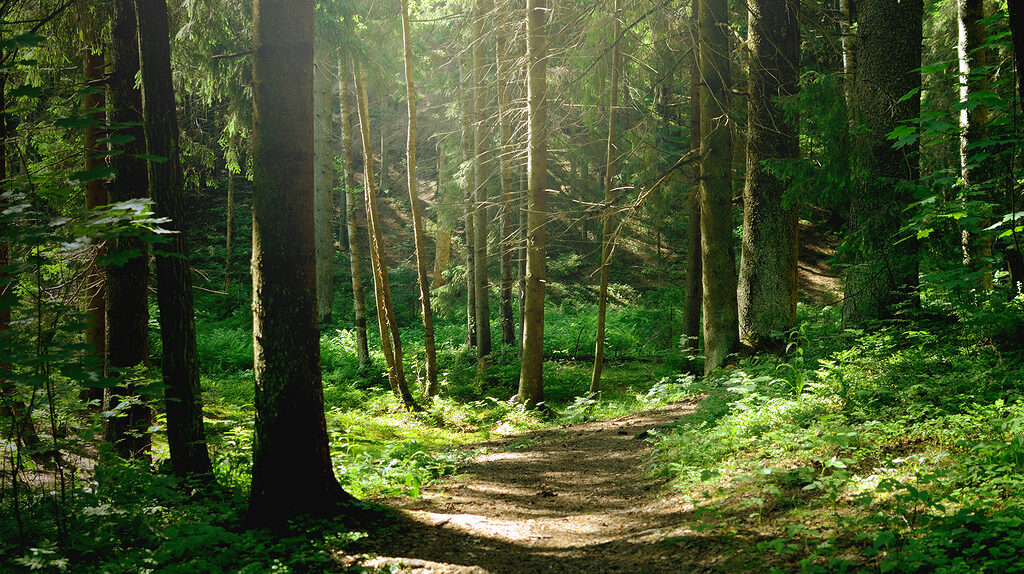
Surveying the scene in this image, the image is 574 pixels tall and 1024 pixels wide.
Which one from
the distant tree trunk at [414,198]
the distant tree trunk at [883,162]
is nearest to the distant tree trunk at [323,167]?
the distant tree trunk at [414,198]

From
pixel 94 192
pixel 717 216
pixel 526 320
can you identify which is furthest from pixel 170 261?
pixel 717 216

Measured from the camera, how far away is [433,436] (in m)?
10.1

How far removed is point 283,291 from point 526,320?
21.5 feet

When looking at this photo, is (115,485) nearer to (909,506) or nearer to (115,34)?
(115,34)

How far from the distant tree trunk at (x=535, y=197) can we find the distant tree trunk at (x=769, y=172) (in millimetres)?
3452

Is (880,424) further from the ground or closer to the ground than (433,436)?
further from the ground

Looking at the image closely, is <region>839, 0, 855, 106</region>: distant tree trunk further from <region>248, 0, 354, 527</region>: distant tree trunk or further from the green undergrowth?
<region>248, 0, 354, 527</region>: distant tree trunk

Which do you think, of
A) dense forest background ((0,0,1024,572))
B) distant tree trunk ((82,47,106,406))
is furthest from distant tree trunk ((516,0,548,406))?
distant tree trunk ((82,47,106,406))

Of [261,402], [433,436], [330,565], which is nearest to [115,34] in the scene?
[261,402]

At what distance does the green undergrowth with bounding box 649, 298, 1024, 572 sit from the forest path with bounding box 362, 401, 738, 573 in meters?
0.26

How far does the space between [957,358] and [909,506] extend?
9.86 ft

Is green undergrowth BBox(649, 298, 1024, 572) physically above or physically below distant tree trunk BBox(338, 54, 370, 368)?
below

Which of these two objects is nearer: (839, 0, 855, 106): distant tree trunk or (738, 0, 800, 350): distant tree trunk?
(738, 0, 800, 350): distant tree trunk

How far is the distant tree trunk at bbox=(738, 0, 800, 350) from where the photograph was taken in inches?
360
